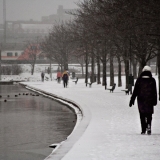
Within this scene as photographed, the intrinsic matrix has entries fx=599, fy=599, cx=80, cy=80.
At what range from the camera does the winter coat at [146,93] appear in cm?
1433

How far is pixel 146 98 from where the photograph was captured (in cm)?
1439

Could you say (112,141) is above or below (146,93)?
below

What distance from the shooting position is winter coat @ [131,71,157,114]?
14330 millimetres

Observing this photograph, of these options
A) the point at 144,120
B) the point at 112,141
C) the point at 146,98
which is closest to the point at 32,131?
the point at 144,120

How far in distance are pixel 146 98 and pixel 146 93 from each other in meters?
0.12

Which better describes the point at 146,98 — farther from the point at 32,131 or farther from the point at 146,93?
the point at 32,131

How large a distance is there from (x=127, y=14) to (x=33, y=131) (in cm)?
789

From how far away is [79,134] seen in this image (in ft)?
47.4

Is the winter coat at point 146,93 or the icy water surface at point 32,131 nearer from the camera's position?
the icy water surface at point 32,131

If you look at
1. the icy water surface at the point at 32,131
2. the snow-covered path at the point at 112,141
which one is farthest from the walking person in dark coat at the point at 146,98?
the icy water surface at the point at 32,131

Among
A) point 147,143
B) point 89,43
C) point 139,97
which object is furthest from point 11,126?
point 89,43

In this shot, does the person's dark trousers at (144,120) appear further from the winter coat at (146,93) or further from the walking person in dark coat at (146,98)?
the winter coat at (146,93)

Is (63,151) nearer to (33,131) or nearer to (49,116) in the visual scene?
(33,131)

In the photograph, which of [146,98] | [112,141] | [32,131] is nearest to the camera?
[112,141]
